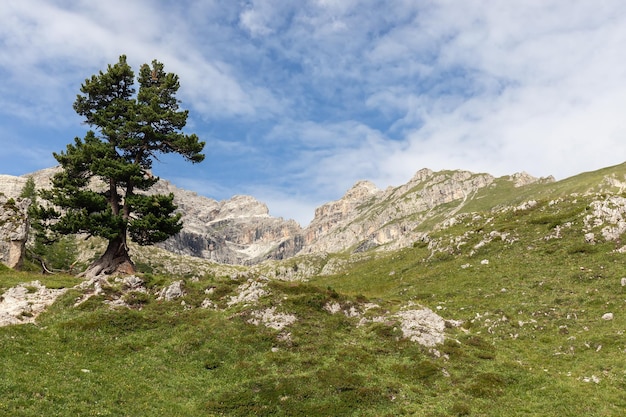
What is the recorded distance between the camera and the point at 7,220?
47.8 metres

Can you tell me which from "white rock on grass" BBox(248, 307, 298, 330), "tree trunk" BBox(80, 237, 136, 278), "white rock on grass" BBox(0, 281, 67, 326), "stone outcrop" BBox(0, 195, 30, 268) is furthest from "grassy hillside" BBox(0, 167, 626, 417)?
"tree trunk" BBox(80, 237, 136, 278)

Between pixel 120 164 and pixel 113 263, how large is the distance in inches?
511

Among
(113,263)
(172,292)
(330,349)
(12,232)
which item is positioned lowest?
(330,349)

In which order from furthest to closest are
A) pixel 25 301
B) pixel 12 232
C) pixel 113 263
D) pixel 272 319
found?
pixel 113 263 → pixel 12 232 → pixel 272 319 → pixel 25 301

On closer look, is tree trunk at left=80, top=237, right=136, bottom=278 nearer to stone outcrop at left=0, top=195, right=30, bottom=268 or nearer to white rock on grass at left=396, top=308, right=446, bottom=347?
stone outcrop at left=0, top=195, right=30, bottom=268

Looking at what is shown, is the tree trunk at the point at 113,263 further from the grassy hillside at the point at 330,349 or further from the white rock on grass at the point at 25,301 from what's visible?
the white rock on grass at the point at 25,301

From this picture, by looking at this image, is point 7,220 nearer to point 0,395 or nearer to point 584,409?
point 0,395

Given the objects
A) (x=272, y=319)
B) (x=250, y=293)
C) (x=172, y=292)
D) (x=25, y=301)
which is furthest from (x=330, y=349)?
(x=25, y=301)

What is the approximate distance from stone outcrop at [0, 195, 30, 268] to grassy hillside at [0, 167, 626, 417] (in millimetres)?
5399

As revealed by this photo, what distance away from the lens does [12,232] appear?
4756 centimetres

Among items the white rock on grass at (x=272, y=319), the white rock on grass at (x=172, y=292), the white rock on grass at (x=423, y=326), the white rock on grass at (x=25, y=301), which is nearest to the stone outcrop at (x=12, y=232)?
the white rock on grass at (x=25, y=301)

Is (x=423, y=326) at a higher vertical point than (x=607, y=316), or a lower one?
lower

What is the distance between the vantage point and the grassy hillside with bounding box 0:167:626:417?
22.6m

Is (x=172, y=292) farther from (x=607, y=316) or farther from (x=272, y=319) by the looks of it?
(x=607, y=316)
